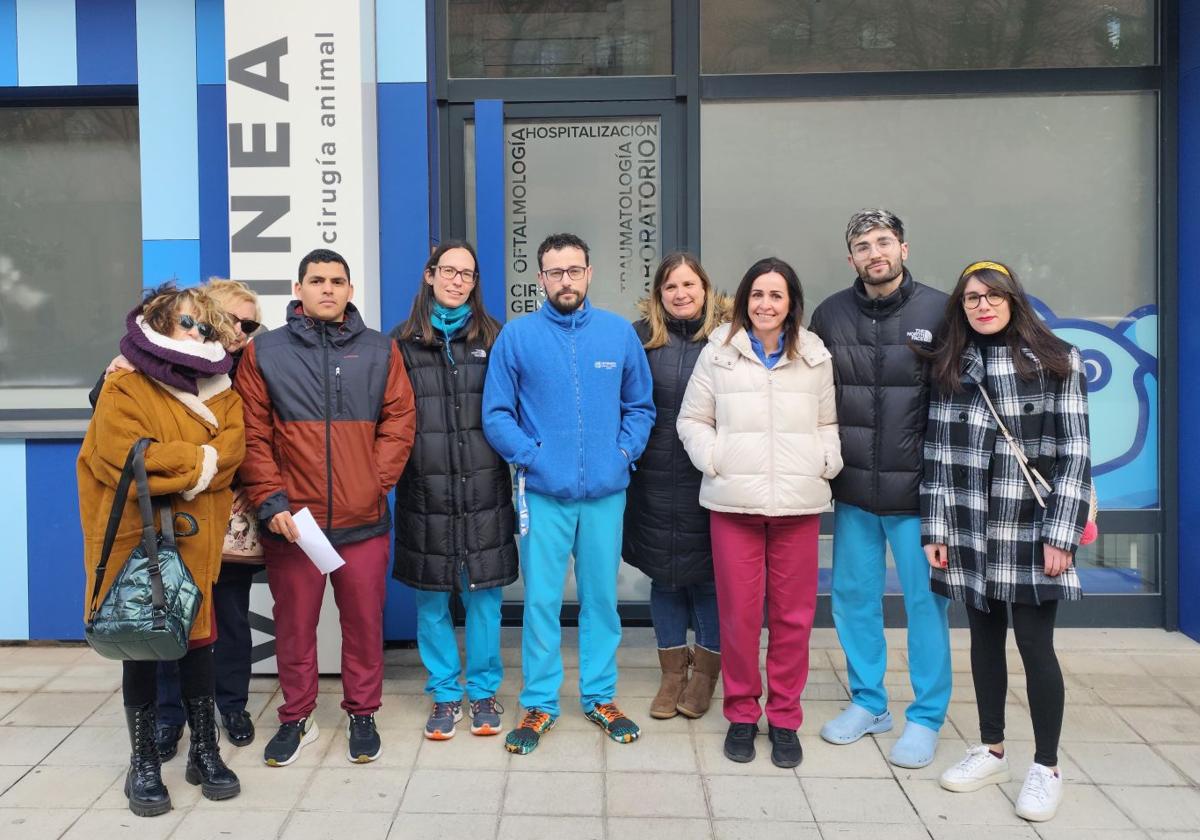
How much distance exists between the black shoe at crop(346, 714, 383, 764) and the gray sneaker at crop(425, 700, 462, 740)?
7.8 inches

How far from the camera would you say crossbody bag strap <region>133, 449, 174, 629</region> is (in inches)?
118

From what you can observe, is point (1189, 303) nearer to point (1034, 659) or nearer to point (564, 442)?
point (1034, 659)

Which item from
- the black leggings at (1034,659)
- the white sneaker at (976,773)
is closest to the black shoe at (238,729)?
the white sneaker at (976,773)

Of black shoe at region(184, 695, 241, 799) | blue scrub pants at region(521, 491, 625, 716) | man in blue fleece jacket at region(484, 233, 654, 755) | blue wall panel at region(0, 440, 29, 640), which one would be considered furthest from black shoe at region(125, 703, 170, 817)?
blue wall panel at region(0, 440, 29, 640)

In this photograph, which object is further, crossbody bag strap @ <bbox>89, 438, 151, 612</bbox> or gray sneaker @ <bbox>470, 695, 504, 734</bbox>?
gray sneaker @ <bbox>470, 695, 504, 734</bbox>

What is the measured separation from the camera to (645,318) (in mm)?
4043

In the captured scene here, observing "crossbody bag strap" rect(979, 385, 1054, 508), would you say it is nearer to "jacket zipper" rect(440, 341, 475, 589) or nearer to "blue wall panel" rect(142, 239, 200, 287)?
"jacket zipper" rect(440, 341, 475, 589)

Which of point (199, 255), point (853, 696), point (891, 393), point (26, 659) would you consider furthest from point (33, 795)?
point (891, 393)

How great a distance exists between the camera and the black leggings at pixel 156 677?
3.23m

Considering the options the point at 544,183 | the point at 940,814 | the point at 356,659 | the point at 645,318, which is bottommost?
the point at 940,814

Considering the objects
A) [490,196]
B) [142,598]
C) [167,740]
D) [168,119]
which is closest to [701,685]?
[167,740]

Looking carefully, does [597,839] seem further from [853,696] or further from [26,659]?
[26,659]

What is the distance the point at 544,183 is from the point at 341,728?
2.90 meters

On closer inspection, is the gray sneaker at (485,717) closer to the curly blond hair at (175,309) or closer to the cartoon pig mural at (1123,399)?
the curly blond hair at (175,309)
